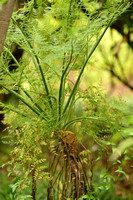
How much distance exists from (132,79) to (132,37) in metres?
0.67

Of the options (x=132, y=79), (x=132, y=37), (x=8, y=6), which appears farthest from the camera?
(x=132, y=79)

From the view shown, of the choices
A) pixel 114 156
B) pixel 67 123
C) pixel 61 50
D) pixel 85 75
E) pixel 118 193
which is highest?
pixel 61 50

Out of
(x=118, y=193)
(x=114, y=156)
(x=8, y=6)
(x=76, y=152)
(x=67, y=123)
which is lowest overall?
(x=118, y=193)

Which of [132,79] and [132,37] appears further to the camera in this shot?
[132,79]

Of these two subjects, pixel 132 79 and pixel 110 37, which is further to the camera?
pixel 132 79

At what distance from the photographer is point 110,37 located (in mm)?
2480

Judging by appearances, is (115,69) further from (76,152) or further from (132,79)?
(76,152)

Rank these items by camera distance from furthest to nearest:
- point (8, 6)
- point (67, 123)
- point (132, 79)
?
point (132, 79) → point (67, 123) → point (8, 6)

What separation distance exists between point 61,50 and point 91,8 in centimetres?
19

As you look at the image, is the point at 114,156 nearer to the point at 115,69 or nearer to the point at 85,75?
the point at 85,75

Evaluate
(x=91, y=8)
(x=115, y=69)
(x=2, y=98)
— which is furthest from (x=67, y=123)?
(x=115, y=69)

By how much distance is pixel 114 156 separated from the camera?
116 centimetres

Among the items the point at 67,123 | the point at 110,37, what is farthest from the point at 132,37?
the point at 67,123

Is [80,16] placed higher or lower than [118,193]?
higher
